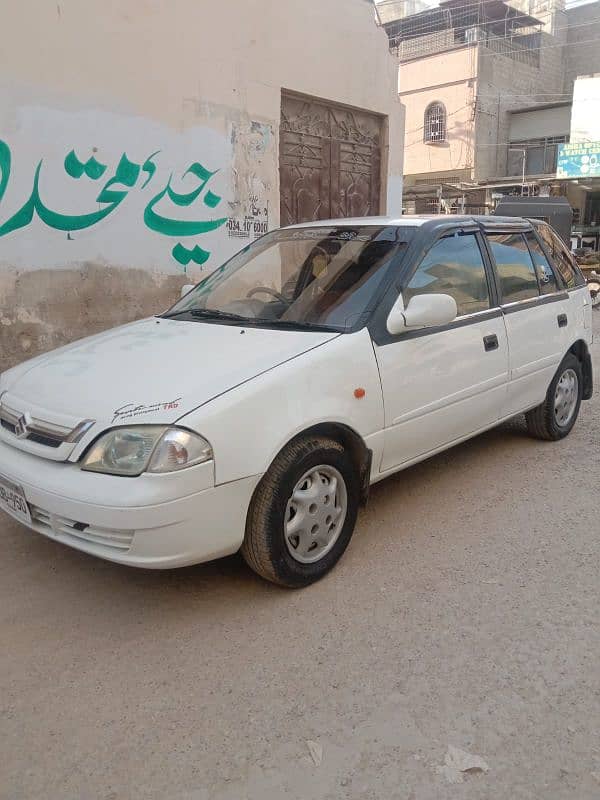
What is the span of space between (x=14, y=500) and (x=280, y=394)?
1.23m

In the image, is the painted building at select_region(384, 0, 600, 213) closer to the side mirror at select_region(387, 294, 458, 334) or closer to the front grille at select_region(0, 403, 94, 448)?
the side mirror at select_region(387, 294, 458, 334)

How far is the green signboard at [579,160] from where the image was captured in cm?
2581

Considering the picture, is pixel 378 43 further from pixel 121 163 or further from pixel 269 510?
pixel 269 510

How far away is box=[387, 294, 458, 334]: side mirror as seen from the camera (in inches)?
135

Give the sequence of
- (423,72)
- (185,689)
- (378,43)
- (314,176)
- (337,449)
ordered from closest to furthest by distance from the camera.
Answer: (185,689) → (337,449) → (314,176) → (378,43) → (423,72)

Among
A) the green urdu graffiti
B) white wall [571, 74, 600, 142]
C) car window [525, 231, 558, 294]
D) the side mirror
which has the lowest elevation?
the side mirror

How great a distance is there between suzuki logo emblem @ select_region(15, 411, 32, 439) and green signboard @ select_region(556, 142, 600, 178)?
27304mm

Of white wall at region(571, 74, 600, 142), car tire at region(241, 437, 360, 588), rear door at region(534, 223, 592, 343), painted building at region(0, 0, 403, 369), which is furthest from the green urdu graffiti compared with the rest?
white wall at region(571, 74, 600, 142)

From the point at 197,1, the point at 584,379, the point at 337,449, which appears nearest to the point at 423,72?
the point at 197,1

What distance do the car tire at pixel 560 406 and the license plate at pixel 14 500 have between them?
11.8 feet

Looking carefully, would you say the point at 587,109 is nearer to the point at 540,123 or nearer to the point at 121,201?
the point at 540,123

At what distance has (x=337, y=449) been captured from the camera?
3.14 m

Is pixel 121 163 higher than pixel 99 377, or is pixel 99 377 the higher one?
pixel 121 163

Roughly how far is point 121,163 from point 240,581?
18.0 feet
